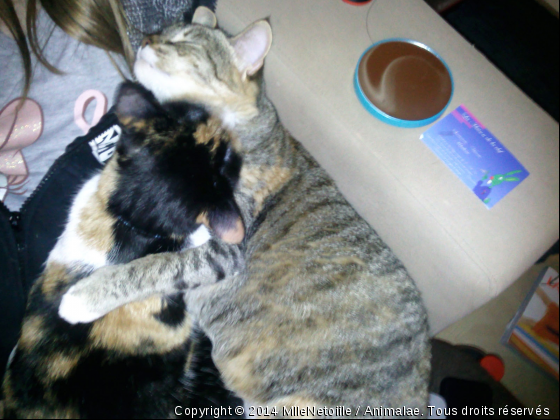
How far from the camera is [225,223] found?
896 millimetres

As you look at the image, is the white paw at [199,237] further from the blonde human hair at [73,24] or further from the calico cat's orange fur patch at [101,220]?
the blonde human hair at [73,24]

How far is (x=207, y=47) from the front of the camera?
3.86 ft

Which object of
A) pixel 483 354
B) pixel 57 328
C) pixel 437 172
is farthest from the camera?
pixel 483 354

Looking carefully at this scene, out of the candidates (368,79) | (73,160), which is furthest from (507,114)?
(73,160)

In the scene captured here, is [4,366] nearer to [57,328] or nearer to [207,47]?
[57,328]

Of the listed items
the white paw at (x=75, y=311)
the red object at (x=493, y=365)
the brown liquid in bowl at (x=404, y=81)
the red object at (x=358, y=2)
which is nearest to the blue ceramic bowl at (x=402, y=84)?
the brown liquid in bowl at (x=404, y=81)

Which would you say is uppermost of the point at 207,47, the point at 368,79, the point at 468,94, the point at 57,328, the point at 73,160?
the point at 468,94

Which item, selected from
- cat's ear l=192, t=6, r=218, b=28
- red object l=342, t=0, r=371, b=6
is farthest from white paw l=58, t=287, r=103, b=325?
red object l=342, t=0, r=371, b=6

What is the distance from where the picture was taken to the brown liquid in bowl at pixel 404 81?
3.71ft

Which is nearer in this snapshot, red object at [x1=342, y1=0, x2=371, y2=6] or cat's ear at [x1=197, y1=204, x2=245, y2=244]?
cat's ear at [x1=197, y1=204, x2=245, y2=244]

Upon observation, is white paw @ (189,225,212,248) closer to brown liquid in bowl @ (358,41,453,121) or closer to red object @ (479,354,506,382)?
brown liquid in bowl @ (358,41,453,121)

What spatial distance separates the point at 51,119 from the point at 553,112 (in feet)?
9.78

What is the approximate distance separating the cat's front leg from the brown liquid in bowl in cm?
74

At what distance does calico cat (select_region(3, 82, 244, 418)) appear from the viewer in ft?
3.00
